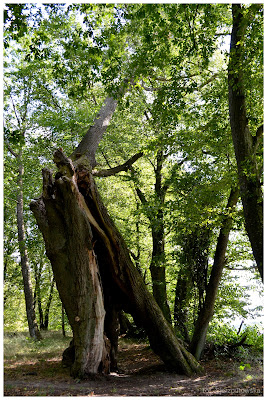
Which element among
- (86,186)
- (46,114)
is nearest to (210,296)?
(86,186)

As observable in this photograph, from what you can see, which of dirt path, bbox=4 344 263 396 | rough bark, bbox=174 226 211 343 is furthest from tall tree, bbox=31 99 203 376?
rough bark, bbox=174 226 211 343

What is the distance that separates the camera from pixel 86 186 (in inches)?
254

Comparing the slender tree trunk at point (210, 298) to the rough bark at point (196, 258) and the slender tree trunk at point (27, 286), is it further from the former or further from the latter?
the slender tree trunk at point (27, 286)

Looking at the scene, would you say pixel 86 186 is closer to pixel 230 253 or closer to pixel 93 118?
pixel 93 118

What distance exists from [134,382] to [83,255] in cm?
256

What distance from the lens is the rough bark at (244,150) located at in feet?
17.9

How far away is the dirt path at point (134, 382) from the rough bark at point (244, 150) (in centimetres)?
209

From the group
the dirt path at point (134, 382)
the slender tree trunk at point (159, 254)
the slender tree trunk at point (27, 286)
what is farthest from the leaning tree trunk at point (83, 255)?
the slender tree trunk at point (27, 286)

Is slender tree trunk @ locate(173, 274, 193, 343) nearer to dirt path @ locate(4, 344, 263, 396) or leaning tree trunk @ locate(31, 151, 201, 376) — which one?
dirt path @ locate(4, 344, 263, 396)

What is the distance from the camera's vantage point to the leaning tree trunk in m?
5.99

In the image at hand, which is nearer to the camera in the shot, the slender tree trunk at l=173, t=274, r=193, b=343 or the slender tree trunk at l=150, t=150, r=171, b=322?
the slender tree trunk at l=173, t=274, r=193, b=343

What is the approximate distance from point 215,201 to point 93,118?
4383 millimetres

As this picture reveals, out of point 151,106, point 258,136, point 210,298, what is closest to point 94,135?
point 151,106

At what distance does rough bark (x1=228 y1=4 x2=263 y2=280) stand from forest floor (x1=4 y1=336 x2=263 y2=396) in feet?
6.96
